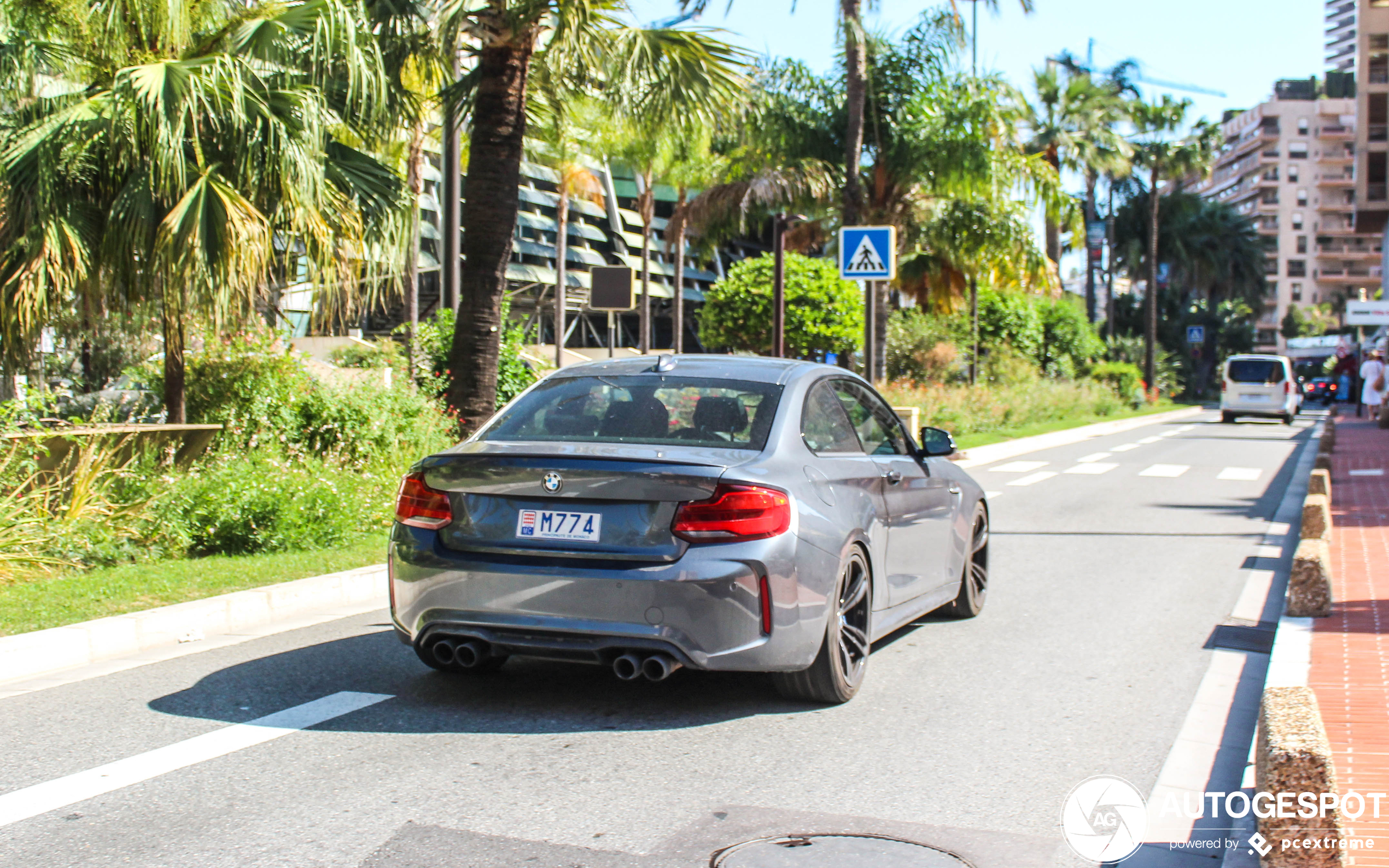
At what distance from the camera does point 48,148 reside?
10172mm

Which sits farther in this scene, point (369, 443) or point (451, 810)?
point (369, 443)

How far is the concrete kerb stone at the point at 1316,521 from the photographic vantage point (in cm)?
917

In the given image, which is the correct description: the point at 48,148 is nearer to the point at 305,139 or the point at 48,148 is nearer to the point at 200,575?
the point at 305,139

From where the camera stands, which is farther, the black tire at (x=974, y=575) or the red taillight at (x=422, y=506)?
the black tire at (x=974, y=575)

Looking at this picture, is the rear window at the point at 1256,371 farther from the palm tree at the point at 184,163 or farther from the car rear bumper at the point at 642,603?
the car rear bumper at the point at 642,603

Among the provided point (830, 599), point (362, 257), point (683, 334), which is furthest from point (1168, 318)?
point (830, 599)

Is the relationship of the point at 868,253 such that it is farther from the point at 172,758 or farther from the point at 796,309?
the point at 172,758

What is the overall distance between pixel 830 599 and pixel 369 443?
23.6 ft

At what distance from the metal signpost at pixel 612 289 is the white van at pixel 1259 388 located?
2642 centimetres

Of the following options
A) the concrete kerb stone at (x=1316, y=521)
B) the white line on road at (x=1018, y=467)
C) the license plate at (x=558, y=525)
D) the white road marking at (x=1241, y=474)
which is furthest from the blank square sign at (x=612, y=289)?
the license plate at (x=558, y=525)

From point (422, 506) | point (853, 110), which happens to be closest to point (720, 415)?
point (422, 506)

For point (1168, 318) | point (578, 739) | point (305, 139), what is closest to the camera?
point (578, 739)

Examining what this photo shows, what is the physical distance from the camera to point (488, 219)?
40.2 feet

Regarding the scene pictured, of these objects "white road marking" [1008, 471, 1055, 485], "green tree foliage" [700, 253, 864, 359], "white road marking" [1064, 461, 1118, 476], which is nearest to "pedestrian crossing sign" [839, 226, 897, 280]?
"white road marking" [1008, 471, 1055, 485]
